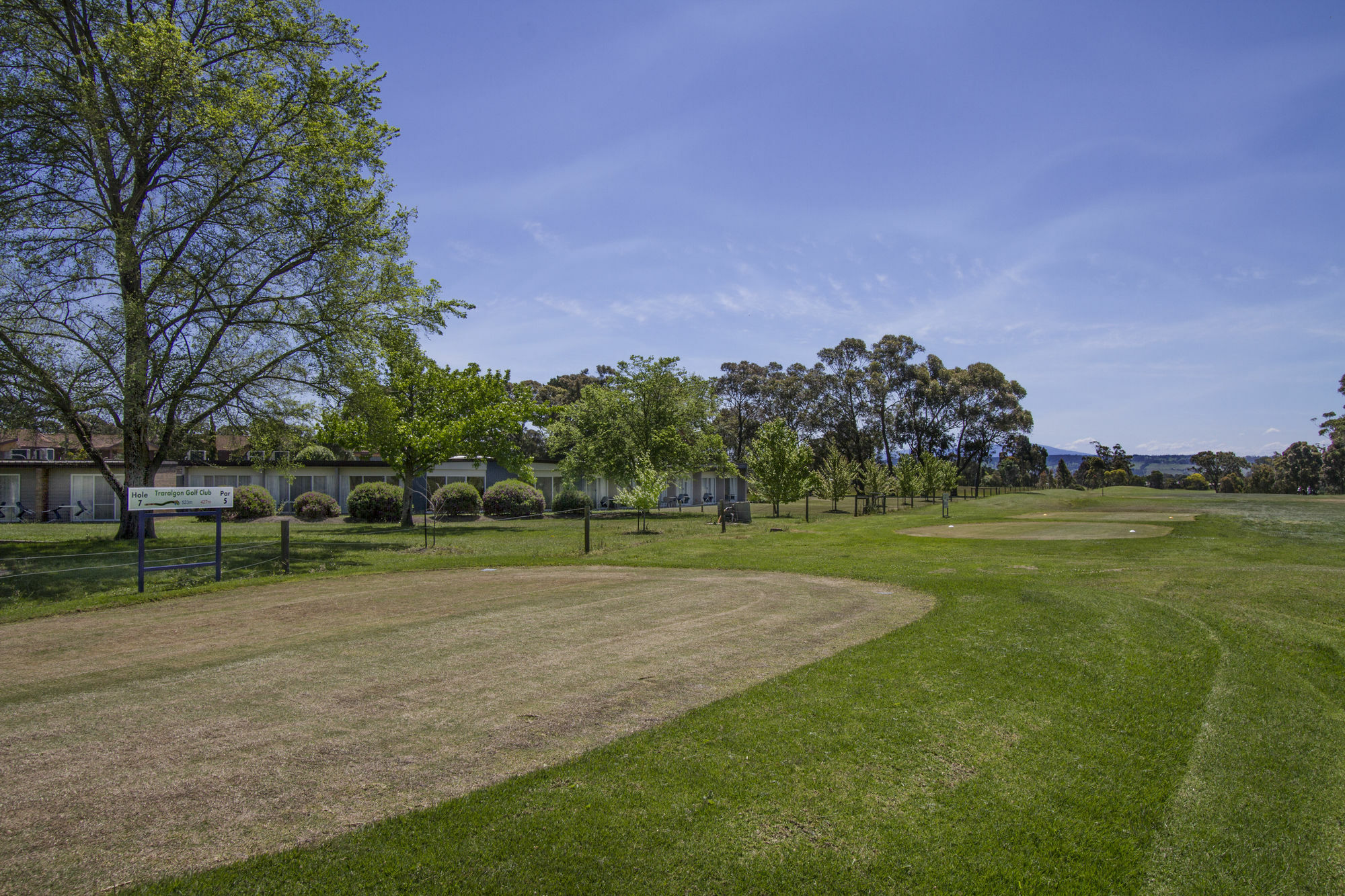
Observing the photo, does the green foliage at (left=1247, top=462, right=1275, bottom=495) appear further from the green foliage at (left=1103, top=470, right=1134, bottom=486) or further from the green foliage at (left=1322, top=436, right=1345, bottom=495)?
the green foliage at (left=1103, top=470, right=1134, bottom=486)

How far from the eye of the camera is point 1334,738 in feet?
17.6

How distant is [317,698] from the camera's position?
245 inches

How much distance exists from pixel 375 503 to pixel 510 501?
613 cm

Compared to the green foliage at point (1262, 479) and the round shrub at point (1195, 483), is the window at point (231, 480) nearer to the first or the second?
the green foliage at point (1262, 479)

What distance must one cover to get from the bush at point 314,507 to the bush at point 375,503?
1.26 meters

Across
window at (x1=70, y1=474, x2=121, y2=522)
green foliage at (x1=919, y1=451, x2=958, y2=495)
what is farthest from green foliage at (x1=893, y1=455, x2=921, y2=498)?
window at (x1=70, y1=474, x2=121, y2=522)

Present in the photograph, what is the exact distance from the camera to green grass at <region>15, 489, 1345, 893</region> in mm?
3529

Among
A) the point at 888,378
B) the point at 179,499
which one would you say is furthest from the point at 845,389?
the point at 179,499

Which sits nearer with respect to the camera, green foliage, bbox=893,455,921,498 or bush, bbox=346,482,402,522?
bush, bbox=346,482,402,522

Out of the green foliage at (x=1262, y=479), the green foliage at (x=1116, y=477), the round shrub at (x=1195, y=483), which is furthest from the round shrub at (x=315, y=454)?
the green foliage at (x=1116, y=477)

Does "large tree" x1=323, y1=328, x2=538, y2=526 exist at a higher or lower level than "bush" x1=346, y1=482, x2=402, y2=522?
higher

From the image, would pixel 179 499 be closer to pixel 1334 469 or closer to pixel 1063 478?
pixel 1334 469

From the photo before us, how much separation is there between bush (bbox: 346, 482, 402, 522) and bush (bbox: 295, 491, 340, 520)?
1.26 meters

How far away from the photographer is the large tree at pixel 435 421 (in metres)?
27.8
